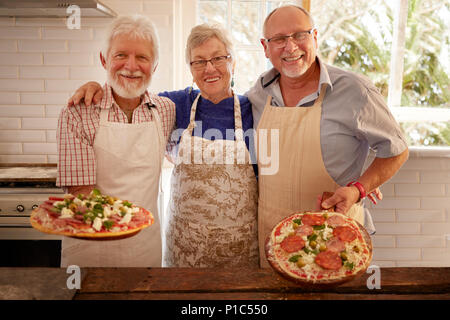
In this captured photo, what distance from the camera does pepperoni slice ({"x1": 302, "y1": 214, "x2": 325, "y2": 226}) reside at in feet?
3.92

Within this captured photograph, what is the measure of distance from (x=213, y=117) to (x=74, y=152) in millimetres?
614

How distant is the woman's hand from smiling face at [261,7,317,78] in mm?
758

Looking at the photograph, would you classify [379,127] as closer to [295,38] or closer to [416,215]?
[295,38]

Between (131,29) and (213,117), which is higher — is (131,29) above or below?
above

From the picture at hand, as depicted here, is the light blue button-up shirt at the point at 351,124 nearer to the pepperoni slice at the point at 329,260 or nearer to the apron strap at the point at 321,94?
the apron strap at the point at 321,94

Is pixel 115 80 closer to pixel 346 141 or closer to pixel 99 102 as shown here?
pixel 99 102

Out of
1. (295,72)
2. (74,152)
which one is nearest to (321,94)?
(295,72)

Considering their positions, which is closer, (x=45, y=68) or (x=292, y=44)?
(x=292, y=44)

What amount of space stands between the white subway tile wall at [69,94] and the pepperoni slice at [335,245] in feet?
5.29

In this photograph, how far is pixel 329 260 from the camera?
106cm

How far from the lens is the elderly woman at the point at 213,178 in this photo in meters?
1.63

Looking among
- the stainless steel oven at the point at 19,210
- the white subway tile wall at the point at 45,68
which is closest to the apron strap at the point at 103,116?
the stainless steel oven at the point at 19,210
